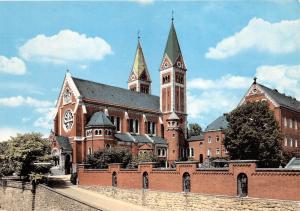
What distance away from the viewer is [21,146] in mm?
42750

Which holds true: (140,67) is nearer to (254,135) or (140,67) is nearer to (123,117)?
(123,117)

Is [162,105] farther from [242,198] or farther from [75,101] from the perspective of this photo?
[242,198]

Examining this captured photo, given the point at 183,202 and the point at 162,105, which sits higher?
the point at 162,105

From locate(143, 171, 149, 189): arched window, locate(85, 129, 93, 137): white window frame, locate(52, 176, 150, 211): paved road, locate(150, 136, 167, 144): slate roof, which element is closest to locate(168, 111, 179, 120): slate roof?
locate(150, 136, 167, 144): slate roof

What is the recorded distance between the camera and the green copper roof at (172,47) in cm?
8075

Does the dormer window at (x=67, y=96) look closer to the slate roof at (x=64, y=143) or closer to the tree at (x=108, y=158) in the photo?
the slate roof at (x=64, y=143)

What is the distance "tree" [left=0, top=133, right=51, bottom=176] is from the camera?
42312mm

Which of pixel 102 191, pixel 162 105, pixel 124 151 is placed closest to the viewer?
pixel 102 191

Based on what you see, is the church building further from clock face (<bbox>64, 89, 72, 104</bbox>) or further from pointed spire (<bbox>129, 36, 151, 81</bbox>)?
pointed spire (<bbox>129, 36, 151, 81</bbox>)

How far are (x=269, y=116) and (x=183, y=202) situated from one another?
18.5m

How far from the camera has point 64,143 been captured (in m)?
61.8

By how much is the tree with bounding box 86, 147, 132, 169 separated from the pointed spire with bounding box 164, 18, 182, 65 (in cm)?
3287

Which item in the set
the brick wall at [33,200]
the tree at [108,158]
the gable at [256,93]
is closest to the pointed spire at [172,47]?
the gable at [256,93]

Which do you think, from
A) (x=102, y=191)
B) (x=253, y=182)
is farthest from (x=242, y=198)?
(x=102, y=191)
